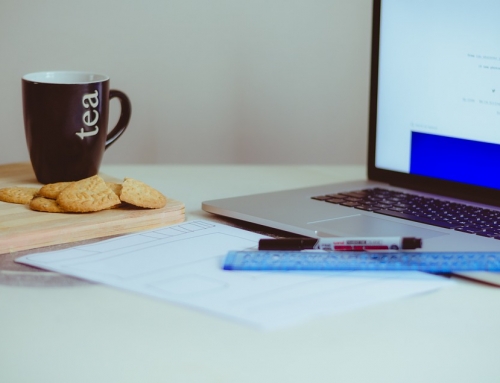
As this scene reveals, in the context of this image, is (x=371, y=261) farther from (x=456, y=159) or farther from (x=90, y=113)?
(x=90, y=113)

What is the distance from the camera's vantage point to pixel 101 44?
131 cm

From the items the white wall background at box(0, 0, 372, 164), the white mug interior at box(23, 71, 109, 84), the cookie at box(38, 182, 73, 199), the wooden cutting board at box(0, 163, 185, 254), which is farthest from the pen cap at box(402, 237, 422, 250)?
the white wall background at box(0, 0, 372, 164)

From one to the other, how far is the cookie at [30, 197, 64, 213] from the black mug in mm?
140

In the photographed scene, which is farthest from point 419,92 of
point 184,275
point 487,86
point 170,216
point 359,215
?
point 184,275

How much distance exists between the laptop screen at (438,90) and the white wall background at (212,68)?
1.20ft

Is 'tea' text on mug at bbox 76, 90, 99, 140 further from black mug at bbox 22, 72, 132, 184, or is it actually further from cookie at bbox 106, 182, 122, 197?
cookie at bbox 106, 182, 122, 197

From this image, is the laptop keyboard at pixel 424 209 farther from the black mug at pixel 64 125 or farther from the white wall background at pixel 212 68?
the white wall background at pixel 212 68

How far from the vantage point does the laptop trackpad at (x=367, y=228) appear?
765 mm

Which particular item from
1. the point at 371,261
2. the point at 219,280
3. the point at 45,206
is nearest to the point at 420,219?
the point at 371,261

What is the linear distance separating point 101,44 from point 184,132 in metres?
0.22

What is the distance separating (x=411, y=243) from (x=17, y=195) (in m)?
0.45

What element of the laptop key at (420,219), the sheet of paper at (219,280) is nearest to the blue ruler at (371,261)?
the sheet of paper at (219,280)

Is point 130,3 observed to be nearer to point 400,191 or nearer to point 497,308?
point 400,191

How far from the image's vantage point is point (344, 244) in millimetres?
703
